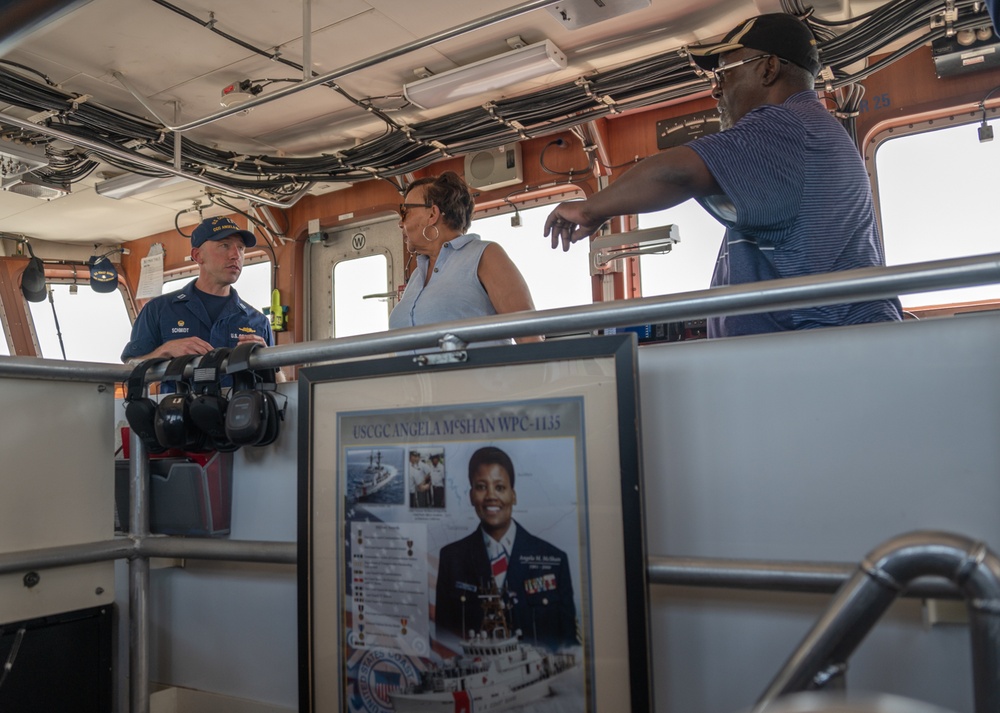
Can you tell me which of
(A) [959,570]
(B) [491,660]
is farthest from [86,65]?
(A) [959,570]

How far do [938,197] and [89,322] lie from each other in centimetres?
762

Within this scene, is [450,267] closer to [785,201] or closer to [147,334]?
[785,201]

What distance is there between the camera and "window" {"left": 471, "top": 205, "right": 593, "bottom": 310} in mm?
5320

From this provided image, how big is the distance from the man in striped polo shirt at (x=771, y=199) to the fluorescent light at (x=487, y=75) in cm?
A: 316

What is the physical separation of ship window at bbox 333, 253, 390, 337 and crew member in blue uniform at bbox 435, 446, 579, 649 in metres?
5.19

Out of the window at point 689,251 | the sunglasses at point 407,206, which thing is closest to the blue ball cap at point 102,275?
the window at point 689,251

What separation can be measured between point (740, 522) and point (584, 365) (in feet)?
0.97

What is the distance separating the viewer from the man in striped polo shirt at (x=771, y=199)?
4.36 ft

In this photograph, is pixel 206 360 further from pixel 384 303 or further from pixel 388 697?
pixel 384 303

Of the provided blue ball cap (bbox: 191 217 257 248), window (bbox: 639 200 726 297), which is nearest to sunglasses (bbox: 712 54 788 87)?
blue ball cap (bbox: 191 217 257 248)

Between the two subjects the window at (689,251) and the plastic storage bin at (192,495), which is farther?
the window at (689,251)

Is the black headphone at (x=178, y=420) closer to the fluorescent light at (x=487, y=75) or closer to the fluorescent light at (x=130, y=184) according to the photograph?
the fluorescent light at (x=487, y=75)

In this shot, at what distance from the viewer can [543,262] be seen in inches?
217

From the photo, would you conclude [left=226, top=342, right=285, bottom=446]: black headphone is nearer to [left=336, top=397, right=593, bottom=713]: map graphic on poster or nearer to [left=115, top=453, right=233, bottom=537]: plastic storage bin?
[left=115, top=453, right=233, bottom=537]: plastic storage bin
